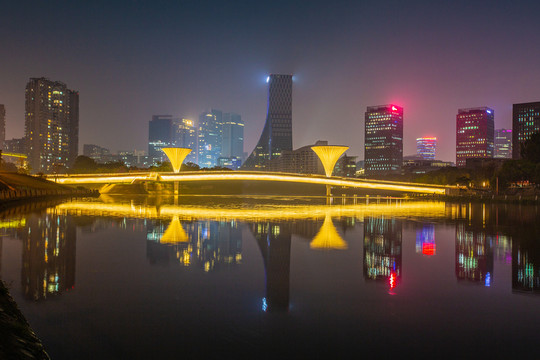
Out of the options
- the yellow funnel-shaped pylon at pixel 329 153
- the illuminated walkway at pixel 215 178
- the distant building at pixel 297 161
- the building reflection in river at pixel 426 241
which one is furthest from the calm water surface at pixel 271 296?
the distant building at pixel 297 161

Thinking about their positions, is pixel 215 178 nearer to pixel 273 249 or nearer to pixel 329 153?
pixel 329 153

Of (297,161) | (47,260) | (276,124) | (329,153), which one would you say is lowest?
(47,260)

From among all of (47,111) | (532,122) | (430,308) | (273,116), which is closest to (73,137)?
(47,111)

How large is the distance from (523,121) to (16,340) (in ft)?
665

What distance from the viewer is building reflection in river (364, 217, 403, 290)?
974 centimetres

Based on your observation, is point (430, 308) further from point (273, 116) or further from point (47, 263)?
point (273, 116)

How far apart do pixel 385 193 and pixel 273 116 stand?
277 feet

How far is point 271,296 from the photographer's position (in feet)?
25.8

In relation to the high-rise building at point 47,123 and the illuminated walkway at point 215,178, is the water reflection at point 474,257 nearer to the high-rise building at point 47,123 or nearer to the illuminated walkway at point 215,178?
the illuminated walkway at point 215,178

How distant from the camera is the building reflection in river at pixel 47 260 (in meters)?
8.05

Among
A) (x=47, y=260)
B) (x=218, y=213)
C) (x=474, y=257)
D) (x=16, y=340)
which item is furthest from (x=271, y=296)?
(x=218, y=213)

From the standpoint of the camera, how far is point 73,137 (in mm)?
165750

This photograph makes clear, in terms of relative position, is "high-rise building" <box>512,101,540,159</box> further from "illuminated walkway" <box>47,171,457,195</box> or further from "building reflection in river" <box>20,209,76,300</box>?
"building reflection in river" <box>20,209,76,300</box>

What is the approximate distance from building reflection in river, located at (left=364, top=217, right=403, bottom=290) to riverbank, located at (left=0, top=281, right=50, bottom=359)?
6.66 metres
